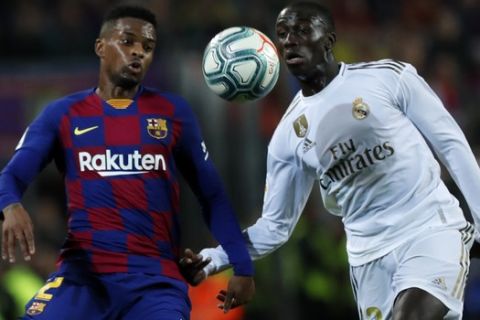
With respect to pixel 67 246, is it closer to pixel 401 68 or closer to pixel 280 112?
pixel 401 68

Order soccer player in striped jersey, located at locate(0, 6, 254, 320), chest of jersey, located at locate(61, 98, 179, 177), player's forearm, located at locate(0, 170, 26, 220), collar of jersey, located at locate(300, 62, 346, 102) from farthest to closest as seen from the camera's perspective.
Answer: collar of jersey, located at locate(300, 62, 346, 102), chest of jersey, located at locate(61, 98, 179, 177), soccer player in striped jersey, located at locate(0, 6, 254, 320), player's forearm, located at locate(0, 170, 26, 220)

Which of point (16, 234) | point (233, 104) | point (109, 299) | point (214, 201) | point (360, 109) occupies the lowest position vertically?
point (233, 104)

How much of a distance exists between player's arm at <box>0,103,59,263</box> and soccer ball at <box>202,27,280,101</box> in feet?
3.20

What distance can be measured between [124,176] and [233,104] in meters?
5.05

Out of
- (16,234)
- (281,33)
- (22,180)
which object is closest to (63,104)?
(22,180)

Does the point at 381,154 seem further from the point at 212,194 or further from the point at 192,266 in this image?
the point at 192,266

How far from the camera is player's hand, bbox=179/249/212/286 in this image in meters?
5.70

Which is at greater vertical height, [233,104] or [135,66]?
[135,66]

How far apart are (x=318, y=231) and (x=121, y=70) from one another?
466cm

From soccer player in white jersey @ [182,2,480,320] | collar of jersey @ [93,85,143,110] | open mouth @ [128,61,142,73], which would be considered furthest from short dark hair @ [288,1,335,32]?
collar of jersey @ [93,85,143,110]

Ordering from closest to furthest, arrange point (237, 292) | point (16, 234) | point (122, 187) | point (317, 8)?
1. point (16, 234)
2. point (122, 187)
3. point (237, 292)
4. point (317, 8)

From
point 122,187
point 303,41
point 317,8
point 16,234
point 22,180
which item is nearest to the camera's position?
point 16,234

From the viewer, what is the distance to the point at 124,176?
18.3ft

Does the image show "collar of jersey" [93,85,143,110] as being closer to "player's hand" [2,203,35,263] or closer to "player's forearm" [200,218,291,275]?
"player's hand" [2,203,35,263]
